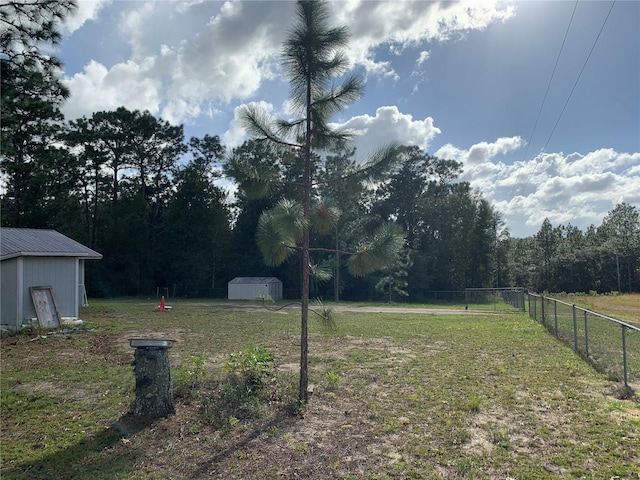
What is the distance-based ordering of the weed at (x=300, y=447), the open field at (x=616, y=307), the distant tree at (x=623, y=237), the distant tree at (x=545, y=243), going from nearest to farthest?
the weed at (x=300, y=447)
the open field at (x=616, y=307)
the distant tree at (x=623, y=237)
the distant tree at (x=545, y=243)

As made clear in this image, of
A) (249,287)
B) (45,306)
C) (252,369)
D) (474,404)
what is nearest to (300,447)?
(252,369)

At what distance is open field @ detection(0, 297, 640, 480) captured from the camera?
3.43 meters

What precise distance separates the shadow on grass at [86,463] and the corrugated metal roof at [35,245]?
9.12m

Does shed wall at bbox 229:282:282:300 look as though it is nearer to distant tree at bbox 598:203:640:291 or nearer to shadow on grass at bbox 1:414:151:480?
shadow on grass at bbox 1:414:151:480

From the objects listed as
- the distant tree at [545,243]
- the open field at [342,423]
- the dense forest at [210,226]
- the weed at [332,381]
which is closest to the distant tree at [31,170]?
the dense forest at [210,226]

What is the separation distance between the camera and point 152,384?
4.51m

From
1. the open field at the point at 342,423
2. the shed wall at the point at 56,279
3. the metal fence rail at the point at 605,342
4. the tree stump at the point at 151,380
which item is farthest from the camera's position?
the shed wall at the point at 56,279

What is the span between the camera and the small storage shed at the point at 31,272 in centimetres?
1096

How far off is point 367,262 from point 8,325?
10552mm

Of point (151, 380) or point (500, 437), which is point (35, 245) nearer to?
point (151, 380)

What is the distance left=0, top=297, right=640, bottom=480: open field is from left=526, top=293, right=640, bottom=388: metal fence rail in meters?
0.30

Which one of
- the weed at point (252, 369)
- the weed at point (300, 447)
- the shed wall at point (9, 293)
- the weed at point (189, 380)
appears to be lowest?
the weed at point (300, 447)

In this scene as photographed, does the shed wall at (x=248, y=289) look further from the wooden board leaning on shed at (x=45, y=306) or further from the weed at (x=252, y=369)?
the weed at (x=252, y=369)

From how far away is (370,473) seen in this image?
10.9ft
